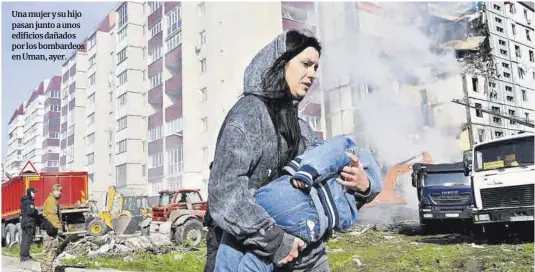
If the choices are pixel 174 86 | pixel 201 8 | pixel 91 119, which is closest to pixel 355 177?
pixel 201 8

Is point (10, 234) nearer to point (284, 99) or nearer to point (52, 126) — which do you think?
point (284, 99)

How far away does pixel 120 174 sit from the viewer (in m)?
41.5

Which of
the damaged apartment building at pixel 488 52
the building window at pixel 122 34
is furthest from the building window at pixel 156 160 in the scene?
the damaged apartment building at pixel 488 52

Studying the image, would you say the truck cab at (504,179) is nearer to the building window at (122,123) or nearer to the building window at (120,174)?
the building window at (120,174)

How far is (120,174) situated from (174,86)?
10288 millimetres

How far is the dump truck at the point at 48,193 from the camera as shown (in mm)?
15977

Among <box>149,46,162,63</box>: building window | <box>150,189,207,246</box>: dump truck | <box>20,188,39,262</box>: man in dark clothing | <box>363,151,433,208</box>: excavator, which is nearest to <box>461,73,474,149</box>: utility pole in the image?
<box>363,151,433,208</box>: excavator

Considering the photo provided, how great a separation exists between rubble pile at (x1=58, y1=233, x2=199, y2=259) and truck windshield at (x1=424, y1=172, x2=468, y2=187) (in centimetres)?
738

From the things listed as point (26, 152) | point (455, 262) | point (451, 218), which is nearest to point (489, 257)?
point (455, 262)

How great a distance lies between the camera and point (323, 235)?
1.69 metres

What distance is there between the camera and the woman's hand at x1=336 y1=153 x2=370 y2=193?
66.6 inches

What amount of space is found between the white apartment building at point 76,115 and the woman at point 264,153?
171 ft

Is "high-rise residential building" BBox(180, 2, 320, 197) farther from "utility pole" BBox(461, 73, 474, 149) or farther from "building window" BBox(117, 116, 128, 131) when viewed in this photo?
"utility pole" BBox(461, 73, 474, 149)

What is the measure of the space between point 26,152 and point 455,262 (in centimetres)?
8229
